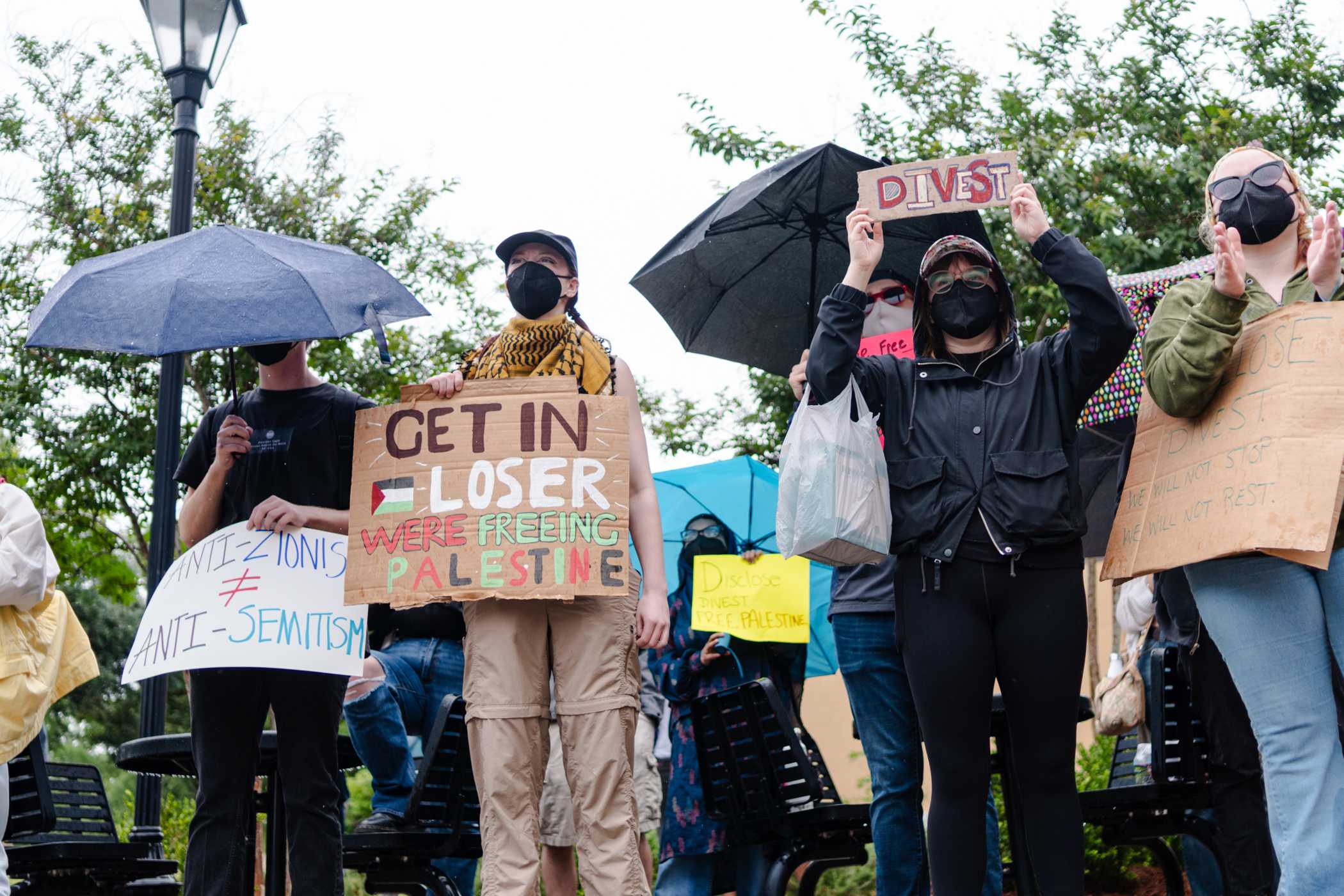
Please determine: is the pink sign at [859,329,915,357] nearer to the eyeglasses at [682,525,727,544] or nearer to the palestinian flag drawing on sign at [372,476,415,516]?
the palestinian flag drawing on sign at [372,476,415,516]

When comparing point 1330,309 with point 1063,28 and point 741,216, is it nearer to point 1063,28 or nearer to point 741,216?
point 741,216

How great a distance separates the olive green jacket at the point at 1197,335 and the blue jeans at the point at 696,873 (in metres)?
2.90

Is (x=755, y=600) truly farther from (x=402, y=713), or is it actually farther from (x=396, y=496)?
(x=396, y=496)

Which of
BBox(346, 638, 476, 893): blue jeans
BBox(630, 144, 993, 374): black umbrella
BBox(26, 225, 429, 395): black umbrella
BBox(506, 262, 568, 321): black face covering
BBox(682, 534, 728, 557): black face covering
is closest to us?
BBox(26, 225, 429, 395): black umbrella

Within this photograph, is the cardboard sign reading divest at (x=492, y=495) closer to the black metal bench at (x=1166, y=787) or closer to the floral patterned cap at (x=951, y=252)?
the floral patterned cap at (x=951, y=252)

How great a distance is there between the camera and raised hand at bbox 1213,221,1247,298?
3598 millimetres

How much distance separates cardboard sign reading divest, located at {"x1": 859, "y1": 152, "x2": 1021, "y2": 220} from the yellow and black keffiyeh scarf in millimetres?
998

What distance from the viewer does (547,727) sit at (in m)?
4.05

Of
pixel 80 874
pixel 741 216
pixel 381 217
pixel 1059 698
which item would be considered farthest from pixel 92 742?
pixel 1059 698

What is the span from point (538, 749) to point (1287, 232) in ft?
8.43

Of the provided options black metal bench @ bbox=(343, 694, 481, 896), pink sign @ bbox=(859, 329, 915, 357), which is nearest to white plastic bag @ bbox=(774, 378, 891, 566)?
pink sign @ bbox=(859, 329, 915, 357)

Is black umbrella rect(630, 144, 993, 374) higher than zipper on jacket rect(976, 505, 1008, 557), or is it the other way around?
black umbrella rect(630, 144, 993, 374)

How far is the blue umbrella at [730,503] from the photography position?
7.09 metres

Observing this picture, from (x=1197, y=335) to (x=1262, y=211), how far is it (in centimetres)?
44
